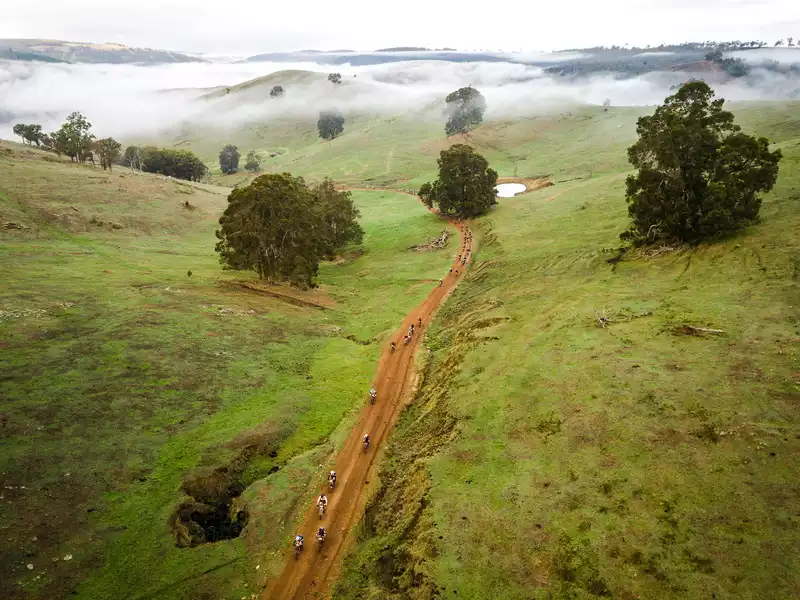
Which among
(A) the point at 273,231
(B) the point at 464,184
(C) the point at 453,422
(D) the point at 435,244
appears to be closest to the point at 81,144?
(A) the point at 273,231

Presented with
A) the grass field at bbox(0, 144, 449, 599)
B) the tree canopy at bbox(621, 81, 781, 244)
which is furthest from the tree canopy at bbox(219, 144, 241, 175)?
the tree canopy at bbox(621, 81, 781, 244)

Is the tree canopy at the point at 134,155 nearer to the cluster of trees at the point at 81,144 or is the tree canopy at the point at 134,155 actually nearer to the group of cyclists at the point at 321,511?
the cluster of trees at the point at 81,144

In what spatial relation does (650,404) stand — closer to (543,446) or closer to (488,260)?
(543,446)

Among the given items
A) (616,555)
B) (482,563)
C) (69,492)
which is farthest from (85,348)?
(616,555)

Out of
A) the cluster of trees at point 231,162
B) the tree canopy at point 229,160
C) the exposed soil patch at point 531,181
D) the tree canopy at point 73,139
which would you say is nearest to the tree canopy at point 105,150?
the tree canopy at point 73,139

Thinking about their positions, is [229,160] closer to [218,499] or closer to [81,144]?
[81,144]
